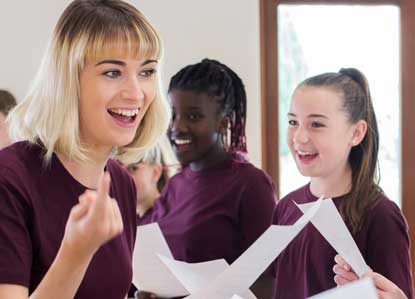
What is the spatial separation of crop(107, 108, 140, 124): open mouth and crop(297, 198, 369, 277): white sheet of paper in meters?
0.37

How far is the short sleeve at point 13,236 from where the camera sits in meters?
1.02

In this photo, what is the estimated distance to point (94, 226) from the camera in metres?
0.83

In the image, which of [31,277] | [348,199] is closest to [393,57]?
[348,199]

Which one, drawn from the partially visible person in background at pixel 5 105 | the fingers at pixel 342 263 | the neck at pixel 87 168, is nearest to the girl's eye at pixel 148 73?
the neck at pixel 87 168

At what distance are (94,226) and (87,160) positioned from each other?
0.37 metres

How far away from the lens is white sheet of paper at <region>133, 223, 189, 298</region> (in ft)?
5.00

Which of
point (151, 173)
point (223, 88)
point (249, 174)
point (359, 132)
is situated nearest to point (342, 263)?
point (359, 132)

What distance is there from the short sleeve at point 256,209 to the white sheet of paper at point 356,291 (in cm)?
96

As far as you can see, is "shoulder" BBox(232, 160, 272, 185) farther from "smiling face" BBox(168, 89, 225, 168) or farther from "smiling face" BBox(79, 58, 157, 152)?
"smiling face" BBox(79, 58, 157, 152)

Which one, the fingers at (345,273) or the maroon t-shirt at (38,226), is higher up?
the maroon t-shirt at (38,226)

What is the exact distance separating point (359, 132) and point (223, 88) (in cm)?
Result: 61

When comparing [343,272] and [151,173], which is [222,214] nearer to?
[343,272]

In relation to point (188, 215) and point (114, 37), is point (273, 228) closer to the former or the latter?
point (114, 37)

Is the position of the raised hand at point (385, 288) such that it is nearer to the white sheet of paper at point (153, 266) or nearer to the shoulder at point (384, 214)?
the shoulder at point (384, 214)
